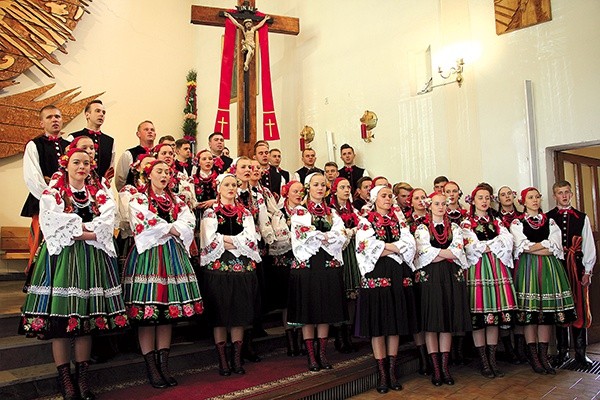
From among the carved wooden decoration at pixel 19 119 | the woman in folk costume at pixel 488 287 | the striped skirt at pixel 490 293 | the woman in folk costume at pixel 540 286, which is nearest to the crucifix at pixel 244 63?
the carved wooden decoration at pixel 19 119

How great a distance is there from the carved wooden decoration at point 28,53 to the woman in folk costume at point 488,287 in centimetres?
521

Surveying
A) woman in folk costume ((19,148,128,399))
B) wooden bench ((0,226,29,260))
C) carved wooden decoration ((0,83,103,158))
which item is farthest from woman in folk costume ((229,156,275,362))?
carved wooden decoration ((0,83,103,158))

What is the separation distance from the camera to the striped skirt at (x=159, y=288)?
3258mm

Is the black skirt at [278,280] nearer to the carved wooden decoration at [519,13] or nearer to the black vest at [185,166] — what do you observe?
the black vest at [185,166]

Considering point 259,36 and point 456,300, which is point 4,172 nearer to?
point 259,36

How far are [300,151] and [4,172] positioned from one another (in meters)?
3.72

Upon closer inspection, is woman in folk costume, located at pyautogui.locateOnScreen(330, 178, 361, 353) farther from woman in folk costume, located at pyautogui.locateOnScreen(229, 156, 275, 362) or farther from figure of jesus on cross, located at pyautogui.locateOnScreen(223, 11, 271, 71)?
figure of jesus on cross, located at pyautogui.locateOnScreen(223, 11, 271, 71)

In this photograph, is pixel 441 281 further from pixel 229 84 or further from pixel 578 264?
pixel 229 84

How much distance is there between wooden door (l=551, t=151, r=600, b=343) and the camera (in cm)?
512

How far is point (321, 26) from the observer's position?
7.22 meters

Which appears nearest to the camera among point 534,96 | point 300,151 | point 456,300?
point 456,300

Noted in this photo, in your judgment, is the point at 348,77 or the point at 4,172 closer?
the point at 4,172

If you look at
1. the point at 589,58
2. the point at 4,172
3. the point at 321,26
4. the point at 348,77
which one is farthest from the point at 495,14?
the point at 4,172

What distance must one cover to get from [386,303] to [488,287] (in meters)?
0.93
